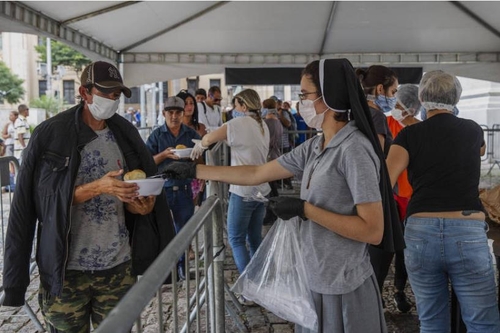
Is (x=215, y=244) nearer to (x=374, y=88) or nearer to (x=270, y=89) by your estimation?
(x=374, y=88)

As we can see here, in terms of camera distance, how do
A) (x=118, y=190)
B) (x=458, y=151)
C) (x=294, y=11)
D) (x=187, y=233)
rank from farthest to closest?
1. (x=294, y=11)
2. (x=458, y=151)
3. (x=118, y=190)
4. (x=187, y=233)

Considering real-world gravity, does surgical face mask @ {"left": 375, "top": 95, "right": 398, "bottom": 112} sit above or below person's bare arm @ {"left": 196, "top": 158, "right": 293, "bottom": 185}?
above

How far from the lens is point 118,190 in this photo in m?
2.37

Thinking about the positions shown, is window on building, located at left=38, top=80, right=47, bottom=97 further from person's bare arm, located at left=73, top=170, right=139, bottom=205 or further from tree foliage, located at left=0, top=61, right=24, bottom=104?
person's bare arm, located at left=73, top=170, right=139, bottom=205

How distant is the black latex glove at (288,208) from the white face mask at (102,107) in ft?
3.43

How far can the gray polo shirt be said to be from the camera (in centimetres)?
204

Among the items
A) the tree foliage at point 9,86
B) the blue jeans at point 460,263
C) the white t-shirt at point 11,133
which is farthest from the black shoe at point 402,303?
the tree foliage at point 9,86

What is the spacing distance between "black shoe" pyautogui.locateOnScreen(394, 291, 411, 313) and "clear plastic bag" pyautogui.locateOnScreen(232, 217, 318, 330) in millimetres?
2635

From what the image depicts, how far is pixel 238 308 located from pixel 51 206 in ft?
8.16

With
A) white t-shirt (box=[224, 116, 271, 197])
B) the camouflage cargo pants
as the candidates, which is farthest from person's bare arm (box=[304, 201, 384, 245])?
white t-shirt (box=[224, 116, 271, 197])

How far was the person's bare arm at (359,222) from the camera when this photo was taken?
2.02 m

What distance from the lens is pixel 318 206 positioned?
2146 mm

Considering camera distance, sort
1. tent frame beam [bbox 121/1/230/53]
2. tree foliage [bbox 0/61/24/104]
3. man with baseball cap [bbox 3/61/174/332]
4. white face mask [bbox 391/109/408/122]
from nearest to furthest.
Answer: man with baseball cap [bbox 3/61/174/332]
white face mask [bbox 391/109/408/122]
tent frame beam [bbox 121/1/230/53]
tree foliage [bbox 0/61/24/104]

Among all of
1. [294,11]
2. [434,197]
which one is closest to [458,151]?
[434,197]
